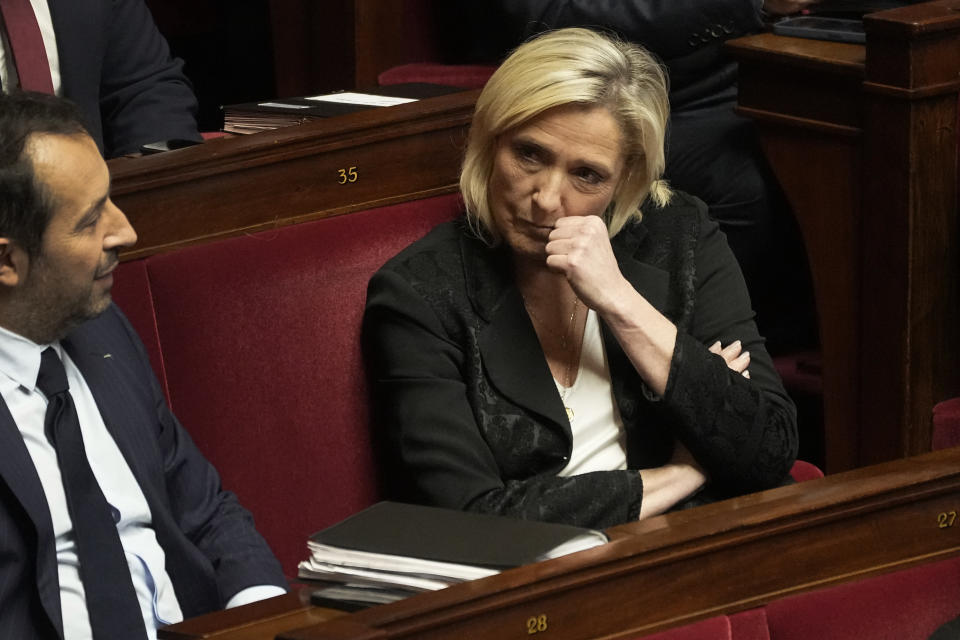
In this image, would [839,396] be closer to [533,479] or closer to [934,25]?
[934,25]

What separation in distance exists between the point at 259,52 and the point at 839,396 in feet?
6.19

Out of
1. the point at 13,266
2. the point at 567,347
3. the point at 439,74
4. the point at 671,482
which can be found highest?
the point at 13,266

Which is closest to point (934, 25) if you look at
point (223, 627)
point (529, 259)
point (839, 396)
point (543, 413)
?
point (839, 396)

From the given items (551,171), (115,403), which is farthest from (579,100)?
(115,403)

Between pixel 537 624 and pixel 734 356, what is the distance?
69 centimetres

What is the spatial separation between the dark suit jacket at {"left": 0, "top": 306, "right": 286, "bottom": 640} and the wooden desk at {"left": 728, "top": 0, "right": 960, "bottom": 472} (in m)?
1.00

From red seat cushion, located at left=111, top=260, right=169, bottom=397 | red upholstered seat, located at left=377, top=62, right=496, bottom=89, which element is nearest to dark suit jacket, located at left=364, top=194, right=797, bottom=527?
red seat cushion, located at left=111, top=260, right=169, bottom=397

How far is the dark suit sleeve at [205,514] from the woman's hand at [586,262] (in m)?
0.42

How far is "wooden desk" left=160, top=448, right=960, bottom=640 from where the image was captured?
3.25ft

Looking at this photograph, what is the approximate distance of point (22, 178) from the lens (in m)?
1.32

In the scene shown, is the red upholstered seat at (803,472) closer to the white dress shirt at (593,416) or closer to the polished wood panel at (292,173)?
the white dress shirt at (593,416)

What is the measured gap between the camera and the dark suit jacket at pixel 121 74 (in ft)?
6.75

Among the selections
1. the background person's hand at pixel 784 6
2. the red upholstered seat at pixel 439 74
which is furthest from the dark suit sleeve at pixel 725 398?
the red upholstered seat at pixel 439 74

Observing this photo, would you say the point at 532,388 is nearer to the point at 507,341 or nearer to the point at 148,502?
the point at 507,341
